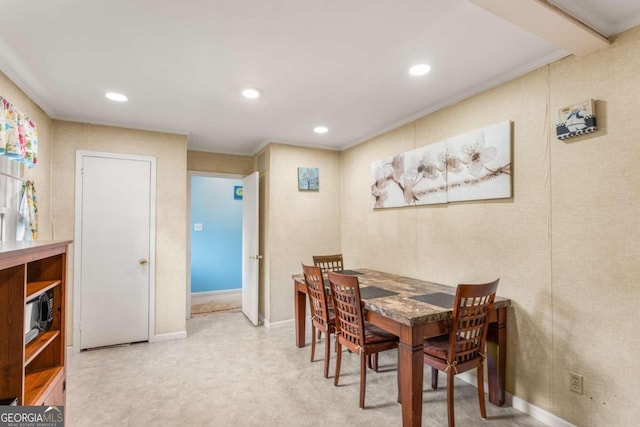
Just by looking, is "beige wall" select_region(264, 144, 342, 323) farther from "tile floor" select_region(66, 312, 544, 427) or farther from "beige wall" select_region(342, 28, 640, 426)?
"beige wall" select_region(342, 28, 640, 426)

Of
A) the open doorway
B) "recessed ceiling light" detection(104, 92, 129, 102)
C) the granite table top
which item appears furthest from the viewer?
the open doorway

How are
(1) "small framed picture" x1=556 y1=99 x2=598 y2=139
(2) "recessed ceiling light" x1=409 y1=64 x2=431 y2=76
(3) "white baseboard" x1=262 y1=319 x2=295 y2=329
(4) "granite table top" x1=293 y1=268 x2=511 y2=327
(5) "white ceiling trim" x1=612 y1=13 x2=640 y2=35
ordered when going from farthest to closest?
(3) "white baseboard" x1=262 y1=319 x2=295 y2=329 → (2) "recessed ceiling light" x1=409 y1=64 x2=431 y2=76 → (4) "granite table top" x1=293 y1=268 x2=511 y2=327 → (1) "small framed picture" x1=556 y1=99 x2=598 y2=139 → (5) "white ceiling trim" x1=612 y1=13 x2=640 y2=35

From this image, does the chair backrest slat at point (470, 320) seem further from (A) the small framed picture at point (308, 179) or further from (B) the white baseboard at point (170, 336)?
(B) the white baseboard at point (170, 336)

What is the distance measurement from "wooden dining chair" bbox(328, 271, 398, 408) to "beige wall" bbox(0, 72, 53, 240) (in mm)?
2806

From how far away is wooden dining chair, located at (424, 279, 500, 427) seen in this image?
195 centimetres

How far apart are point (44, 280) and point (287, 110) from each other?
2.30 metres

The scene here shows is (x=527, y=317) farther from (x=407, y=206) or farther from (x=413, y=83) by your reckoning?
(x=413, y=83)

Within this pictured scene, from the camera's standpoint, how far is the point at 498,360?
91.0 inches

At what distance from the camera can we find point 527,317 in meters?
2.22

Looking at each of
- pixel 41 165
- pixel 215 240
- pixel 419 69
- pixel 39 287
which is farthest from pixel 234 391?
pixel 215 240

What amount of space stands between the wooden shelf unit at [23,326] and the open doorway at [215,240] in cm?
367

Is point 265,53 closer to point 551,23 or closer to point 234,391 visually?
point 551,23

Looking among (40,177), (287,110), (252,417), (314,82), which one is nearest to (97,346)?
(40,177)

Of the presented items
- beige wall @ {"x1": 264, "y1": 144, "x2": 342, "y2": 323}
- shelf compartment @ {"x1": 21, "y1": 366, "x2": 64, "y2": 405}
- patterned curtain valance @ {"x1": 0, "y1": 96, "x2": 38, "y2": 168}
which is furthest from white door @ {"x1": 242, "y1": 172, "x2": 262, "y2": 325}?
shelf compartment @ {"x1": 21, "y1": 366, "x2": 64, "y2": 405}
